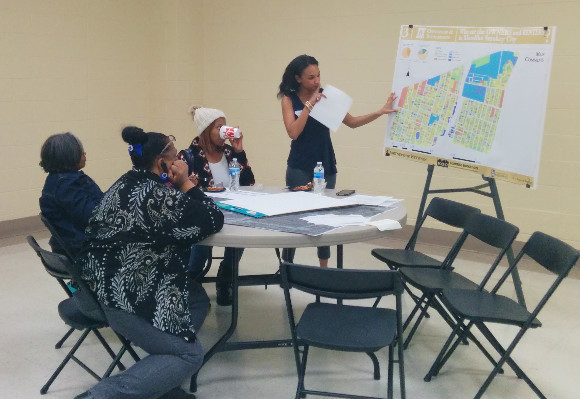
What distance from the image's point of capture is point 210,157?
355cm

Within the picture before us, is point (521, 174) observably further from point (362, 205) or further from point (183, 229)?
point (183, 229)

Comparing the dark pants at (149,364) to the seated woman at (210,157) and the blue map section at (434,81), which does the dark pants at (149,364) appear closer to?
the seated woman at (210,157)

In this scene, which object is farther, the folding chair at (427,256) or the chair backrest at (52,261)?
the folding chair at (427,256)

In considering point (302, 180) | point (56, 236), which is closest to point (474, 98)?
point (302, 180)

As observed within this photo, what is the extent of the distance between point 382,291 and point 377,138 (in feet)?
10.4

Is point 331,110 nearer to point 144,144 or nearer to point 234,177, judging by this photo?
point 234,177

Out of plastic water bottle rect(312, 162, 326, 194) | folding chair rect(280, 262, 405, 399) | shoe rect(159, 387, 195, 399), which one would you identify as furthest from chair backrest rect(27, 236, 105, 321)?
plastic water bottle rect(312, 162, 326, 194)

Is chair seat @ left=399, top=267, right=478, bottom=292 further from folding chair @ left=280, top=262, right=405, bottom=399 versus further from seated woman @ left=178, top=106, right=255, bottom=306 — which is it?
seated woman @ left=178, top=106, right=255, bottom=306

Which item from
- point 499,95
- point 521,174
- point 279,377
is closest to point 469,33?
point 499,95

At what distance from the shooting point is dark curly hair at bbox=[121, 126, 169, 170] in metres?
2.37

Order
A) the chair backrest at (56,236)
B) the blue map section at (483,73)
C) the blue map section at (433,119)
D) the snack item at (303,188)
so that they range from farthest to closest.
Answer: the blue map section at (433,119), the blue map section at (483,73), the snack item at (303,188), the chair backrest at (56,236)

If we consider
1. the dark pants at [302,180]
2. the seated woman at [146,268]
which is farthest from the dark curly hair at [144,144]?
the dark pants at [302,180]

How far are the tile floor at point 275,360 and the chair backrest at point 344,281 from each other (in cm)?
65

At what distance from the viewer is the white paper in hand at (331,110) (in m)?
3.72
